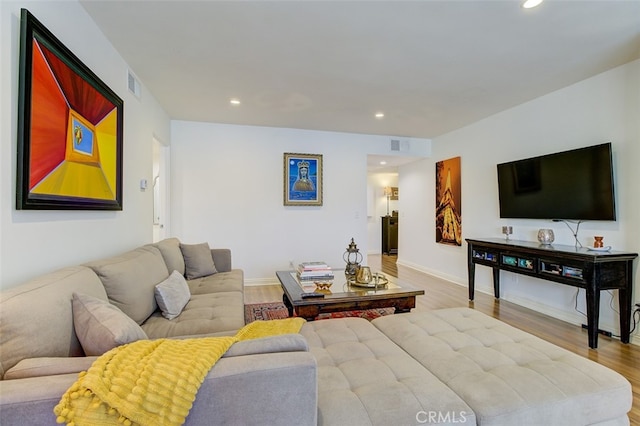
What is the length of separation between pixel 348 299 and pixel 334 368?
108 cm

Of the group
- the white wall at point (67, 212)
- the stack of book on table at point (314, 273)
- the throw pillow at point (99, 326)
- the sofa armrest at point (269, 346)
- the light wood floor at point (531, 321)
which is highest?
the white wall at point (67, 212)

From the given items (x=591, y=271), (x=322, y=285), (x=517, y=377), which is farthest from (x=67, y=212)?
(x=591, y=271)

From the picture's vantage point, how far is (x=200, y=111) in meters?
3.97

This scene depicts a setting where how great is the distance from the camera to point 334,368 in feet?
4.41

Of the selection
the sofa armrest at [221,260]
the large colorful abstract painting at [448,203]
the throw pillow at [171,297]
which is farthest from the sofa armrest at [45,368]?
the large colorful abstract painting at [448,203]

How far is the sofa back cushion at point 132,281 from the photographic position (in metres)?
1.62

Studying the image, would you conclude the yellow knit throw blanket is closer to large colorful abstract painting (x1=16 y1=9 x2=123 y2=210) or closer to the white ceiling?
large colorful abstract painting (x1=16 y1=9 x2=123 y2=210)

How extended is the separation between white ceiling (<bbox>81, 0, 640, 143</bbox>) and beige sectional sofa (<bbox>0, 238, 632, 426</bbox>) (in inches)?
66.0

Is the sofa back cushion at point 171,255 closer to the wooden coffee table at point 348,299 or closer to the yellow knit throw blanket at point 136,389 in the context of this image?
the wooden coffee table at point 348,299

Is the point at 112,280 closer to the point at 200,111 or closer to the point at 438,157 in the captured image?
the point at 200,111

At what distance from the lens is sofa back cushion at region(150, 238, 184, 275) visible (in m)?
2.60

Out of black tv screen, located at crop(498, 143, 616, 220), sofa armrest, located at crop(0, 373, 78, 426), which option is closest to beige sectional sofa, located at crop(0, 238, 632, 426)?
sofa armrest, located at crop(0, 373, 78, 426)

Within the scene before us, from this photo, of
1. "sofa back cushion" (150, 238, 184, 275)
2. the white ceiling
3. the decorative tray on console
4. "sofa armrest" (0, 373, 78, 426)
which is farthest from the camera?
the decorative tray on console

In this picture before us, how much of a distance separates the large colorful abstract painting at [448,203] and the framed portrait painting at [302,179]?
200cm
